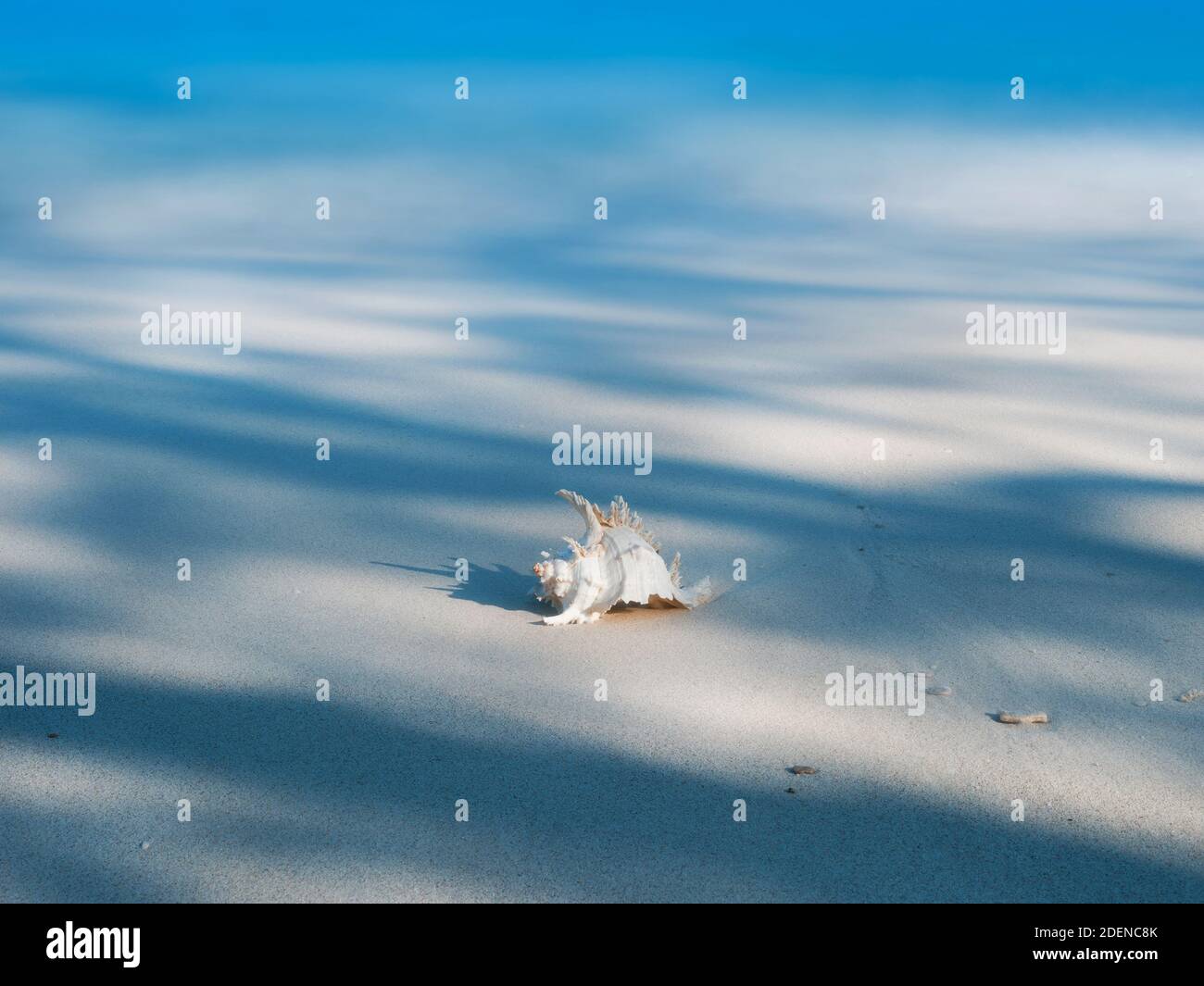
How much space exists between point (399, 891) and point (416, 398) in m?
3.11

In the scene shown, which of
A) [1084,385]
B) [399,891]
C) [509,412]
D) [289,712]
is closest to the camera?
[399,891]

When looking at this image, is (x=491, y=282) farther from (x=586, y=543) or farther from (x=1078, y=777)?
(x=1078, y=777)

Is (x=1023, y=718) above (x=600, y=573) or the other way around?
the other way around

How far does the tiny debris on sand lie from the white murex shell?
2.54 ft

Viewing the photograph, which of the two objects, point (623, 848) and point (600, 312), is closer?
point (623, 848)

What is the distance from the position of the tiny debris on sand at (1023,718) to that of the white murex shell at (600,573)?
77cm

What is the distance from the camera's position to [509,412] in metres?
4.73

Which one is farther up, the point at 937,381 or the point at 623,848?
the point at 937,381

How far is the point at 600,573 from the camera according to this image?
9.64ft

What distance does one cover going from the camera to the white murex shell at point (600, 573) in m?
2.93

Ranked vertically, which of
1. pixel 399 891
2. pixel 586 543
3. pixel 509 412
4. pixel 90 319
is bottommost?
pixel 399 891

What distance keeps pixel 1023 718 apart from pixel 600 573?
2.99 feet

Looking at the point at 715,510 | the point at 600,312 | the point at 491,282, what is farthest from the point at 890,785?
the point at 491,282

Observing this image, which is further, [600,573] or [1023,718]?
[600,573]
